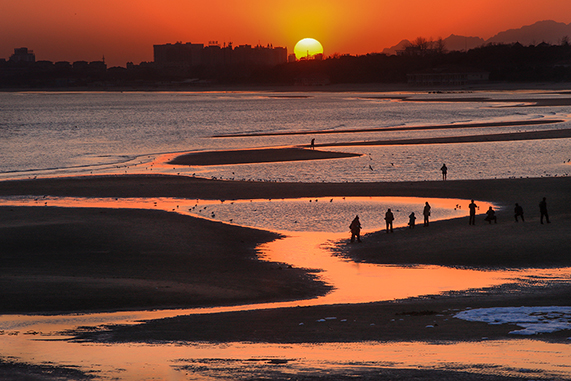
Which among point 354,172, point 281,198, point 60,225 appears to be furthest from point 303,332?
point 354,172

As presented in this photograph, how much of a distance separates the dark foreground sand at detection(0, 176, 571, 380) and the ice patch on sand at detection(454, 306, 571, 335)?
1.42ft

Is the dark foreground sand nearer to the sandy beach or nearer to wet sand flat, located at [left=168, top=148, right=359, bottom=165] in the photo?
the sandy beach

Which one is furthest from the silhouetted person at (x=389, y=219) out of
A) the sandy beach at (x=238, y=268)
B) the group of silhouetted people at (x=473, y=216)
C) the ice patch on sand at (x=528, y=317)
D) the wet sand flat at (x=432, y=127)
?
the wet sand flat at (x=432, y=127)

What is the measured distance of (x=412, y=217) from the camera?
2506 cm

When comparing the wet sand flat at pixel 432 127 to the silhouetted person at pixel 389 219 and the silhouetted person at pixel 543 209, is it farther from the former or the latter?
the silhouetted person at pixel 543 209

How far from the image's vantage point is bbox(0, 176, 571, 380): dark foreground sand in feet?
42.8

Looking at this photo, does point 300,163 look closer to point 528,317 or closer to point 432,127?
point 528,317

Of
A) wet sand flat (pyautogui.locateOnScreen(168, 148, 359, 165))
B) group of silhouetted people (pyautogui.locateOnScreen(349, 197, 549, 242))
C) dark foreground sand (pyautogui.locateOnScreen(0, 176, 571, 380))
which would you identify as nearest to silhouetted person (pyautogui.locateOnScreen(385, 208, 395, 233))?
group of silhouetted people (pyautogui.locateOnScreen(349, 197, 549, 242))

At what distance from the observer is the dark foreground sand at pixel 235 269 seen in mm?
13055

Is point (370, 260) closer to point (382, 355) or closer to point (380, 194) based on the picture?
point (382, 355)

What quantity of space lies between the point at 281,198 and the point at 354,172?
11532mm

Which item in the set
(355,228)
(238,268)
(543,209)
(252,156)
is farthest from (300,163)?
(238,268)

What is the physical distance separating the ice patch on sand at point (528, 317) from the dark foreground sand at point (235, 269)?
1.42 feet

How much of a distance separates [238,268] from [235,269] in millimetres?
166
